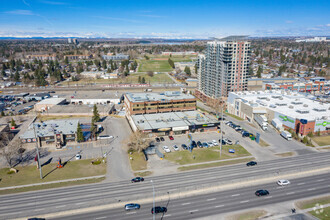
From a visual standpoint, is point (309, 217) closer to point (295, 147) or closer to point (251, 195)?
point (251, 195)

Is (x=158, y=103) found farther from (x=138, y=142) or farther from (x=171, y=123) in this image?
(x=138, y=142)

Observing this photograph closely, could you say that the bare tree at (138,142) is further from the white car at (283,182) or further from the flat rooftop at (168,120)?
the white car at (283,182)

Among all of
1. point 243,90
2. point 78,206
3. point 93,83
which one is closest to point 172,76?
point 93,83

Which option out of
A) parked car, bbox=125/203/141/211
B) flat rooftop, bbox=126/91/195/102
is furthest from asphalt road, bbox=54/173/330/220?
flat rooftop, bbox=126/91/195/102

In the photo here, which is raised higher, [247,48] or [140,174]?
[247,48]

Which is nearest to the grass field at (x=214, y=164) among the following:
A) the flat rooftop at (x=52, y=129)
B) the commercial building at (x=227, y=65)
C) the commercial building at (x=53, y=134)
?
the commercial building at (x=53, y=134)

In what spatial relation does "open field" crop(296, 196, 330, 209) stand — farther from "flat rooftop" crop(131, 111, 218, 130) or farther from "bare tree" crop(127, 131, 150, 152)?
"flat rooftop" crop(131, 111, 218, 130)
